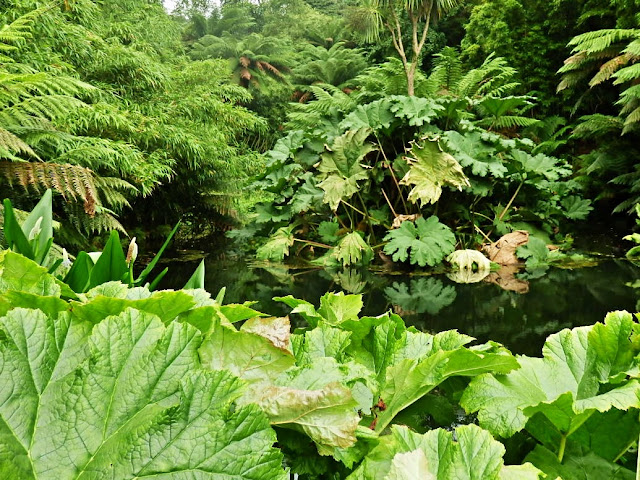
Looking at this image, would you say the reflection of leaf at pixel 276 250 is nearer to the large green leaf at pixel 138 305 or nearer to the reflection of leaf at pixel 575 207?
the reflection of leaf at pixel 575 207

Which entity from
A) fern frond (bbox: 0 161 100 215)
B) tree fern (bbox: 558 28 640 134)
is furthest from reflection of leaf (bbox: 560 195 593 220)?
fern frond (bbox: 0 161 100 215)

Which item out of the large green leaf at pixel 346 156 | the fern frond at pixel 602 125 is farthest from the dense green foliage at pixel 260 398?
the fern frond at pixel 602 125

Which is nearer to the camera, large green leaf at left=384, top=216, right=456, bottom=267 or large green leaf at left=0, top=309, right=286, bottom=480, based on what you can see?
large green leaf at left=0, top=309, right=286, bottom=480

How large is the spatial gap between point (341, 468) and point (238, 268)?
143 inches

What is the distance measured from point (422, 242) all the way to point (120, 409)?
12.2 feet

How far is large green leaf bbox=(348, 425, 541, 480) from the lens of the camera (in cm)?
28

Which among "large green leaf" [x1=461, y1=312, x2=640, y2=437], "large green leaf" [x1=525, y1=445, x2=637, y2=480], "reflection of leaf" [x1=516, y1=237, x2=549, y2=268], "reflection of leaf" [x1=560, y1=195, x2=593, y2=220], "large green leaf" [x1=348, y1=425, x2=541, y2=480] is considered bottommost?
"reflection of leaf" [x1=560, y1=195, x2=593, y2=220]

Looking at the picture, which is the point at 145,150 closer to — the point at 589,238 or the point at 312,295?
the point at 312,295

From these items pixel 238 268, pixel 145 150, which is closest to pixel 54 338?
pixel 238 268

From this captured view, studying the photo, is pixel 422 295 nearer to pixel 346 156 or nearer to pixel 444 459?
pixel 346 156

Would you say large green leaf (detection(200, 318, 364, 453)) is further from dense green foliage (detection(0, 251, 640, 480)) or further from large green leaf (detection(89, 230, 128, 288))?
large green leaf (detection(89, 230, 128, 288))

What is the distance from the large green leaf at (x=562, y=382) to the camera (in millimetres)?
366

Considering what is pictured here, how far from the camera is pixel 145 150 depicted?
15.4 ft

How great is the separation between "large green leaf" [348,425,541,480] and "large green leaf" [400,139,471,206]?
152 inches
